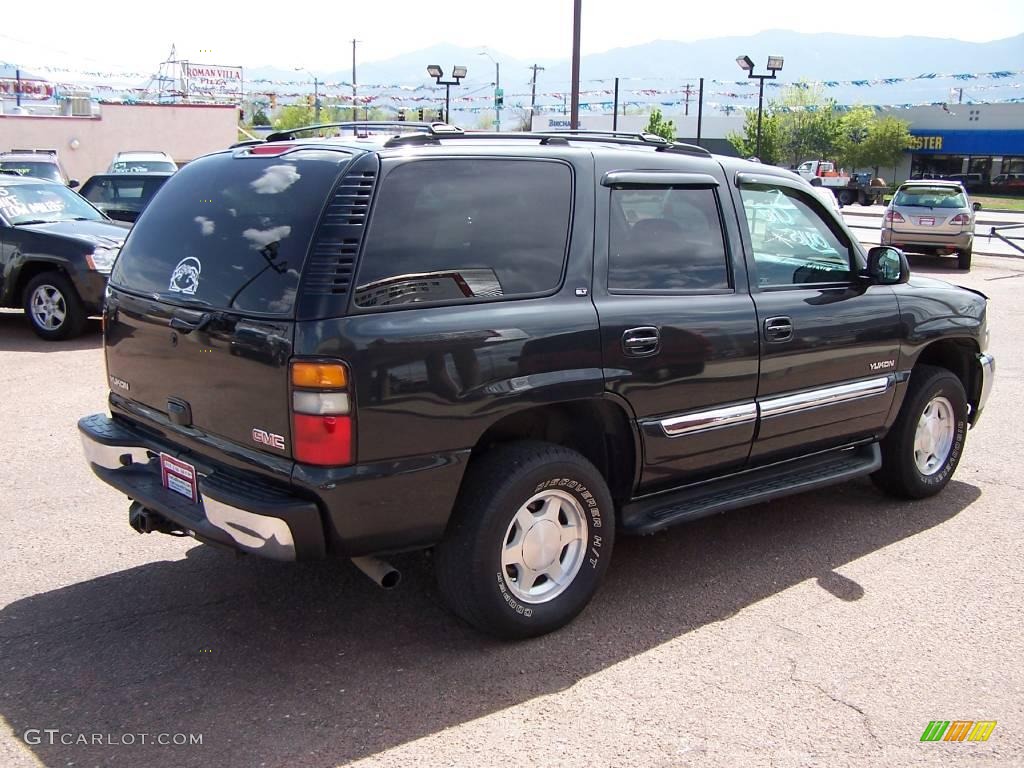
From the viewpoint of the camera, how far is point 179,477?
12.3 ft

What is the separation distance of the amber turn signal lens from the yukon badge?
0.72m

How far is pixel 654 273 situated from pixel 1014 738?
218 cm

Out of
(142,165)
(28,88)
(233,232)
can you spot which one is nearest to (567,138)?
(233,232)

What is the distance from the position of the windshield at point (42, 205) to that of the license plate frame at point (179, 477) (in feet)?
25.6

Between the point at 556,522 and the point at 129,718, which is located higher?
the point at 556,522

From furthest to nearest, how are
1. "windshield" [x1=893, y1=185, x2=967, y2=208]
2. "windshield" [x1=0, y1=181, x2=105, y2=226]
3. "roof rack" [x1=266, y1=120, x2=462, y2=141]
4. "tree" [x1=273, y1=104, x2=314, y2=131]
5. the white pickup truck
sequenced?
"tree" [x1=273, y1=104, x2=314, y2=131] → the white pickup truck → "windshield" [x1=893, y1=185, x2=967, y2=208] → "windshield" [x1=0, y1=181, x2=105, y2=226] → "roof rack" [x1=266, y1=120, x2=462, y2=141]

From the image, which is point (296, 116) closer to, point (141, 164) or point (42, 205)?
point (141, 164)

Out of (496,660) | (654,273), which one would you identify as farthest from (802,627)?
(654,273)

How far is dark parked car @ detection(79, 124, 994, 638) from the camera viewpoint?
339 cm

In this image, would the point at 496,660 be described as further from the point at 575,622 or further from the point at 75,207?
the point at 75,207

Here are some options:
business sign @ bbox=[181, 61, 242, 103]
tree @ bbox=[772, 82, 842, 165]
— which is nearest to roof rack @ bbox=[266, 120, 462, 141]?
tree @ bbox=[772, 82, 842, 165]

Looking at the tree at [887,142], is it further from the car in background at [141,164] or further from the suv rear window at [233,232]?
the suv rear window at [233,232]

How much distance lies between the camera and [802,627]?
4.13 m

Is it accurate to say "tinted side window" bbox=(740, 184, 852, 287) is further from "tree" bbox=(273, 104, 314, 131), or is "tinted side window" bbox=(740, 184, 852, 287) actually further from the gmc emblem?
"tree" bbox=(273, 104, 314, 131)
